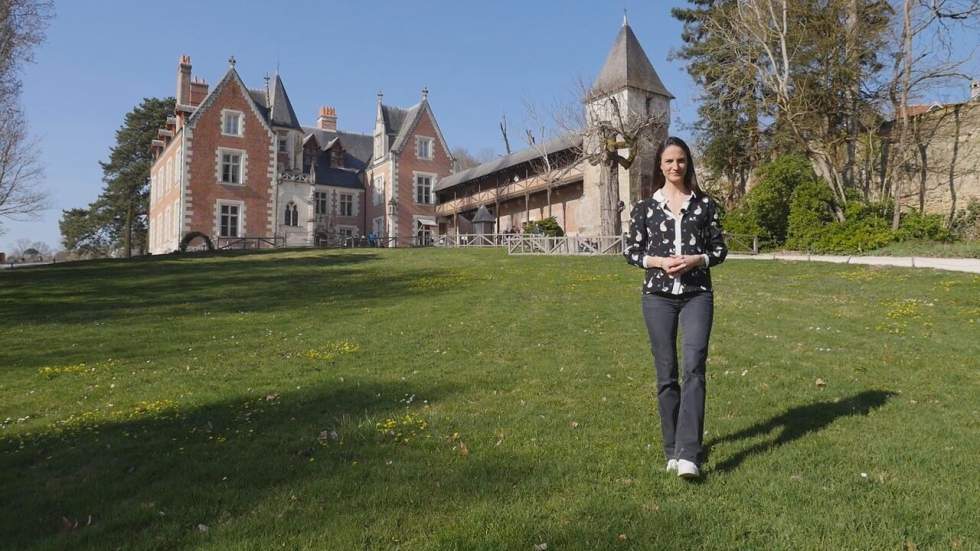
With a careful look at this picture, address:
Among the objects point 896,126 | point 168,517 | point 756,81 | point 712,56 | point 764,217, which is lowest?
point 168,517

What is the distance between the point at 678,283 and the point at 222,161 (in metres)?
41.2

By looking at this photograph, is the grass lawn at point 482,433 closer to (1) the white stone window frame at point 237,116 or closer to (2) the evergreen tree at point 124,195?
(1) the white stone window frame at point 237,116

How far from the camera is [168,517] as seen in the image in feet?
11.0

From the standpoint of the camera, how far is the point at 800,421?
495cm

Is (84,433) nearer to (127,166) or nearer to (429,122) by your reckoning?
(429,122)

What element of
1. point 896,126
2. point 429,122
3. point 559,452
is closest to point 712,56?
point 896,126

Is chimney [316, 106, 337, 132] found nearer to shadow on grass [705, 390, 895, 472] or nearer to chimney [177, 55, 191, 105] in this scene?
chimney [177, 55, 191, 105]

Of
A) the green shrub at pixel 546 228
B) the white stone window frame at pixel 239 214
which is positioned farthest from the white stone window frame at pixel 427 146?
Answer: the green shrub at pixel 546 228

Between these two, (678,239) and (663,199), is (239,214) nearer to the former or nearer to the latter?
(663,199)

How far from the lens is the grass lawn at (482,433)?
3174mm

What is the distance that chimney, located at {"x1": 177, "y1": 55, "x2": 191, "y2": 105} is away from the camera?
42.0 m

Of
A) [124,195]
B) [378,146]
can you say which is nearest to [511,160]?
[378,146]

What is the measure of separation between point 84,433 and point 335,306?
325 inches

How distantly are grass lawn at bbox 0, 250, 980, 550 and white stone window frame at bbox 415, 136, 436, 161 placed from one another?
3939 cm
